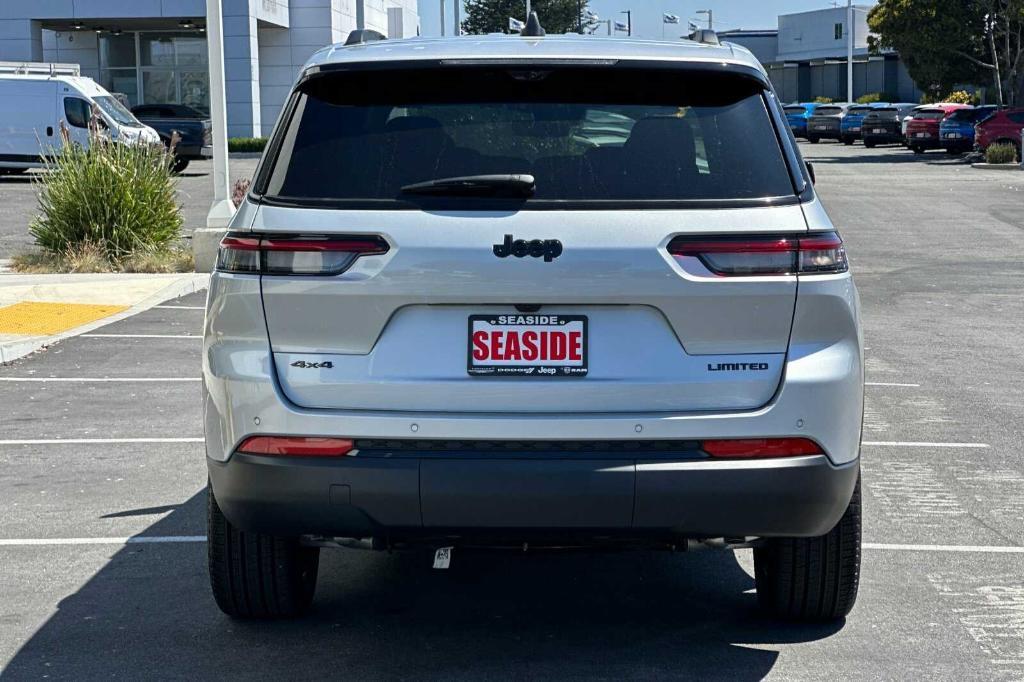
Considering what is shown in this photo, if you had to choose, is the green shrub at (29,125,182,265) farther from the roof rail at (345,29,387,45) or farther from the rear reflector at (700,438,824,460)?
the rear reflector at (700,438,824,460)

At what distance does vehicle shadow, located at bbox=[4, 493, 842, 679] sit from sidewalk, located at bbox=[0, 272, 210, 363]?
6242 mm

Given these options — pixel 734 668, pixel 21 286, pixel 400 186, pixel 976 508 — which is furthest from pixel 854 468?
pixel 21 286

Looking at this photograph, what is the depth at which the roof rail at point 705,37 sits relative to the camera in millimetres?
5109

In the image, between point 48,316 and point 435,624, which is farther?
point 48,316

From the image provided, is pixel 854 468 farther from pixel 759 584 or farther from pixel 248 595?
pixel 248 595

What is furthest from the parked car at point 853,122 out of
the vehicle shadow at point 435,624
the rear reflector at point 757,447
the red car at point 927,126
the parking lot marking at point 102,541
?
the rear reflector at point 757,447

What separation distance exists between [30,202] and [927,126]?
3105 centimetres

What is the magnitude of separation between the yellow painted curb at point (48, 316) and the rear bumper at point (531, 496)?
8.53m

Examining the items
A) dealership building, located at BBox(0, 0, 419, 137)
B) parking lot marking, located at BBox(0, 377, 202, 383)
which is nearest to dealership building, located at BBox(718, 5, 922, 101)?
dealership building, located at BBox(0, 0, 419, 137)

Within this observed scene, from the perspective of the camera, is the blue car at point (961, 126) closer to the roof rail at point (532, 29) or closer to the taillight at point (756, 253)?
the roof rail at point (532, 29)

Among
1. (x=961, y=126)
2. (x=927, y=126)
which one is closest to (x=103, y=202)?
(x=961, y=126)

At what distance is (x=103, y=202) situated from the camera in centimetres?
1681

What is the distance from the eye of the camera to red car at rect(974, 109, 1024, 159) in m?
42.8

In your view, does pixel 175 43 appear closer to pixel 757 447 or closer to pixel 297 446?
pixel 297 446
